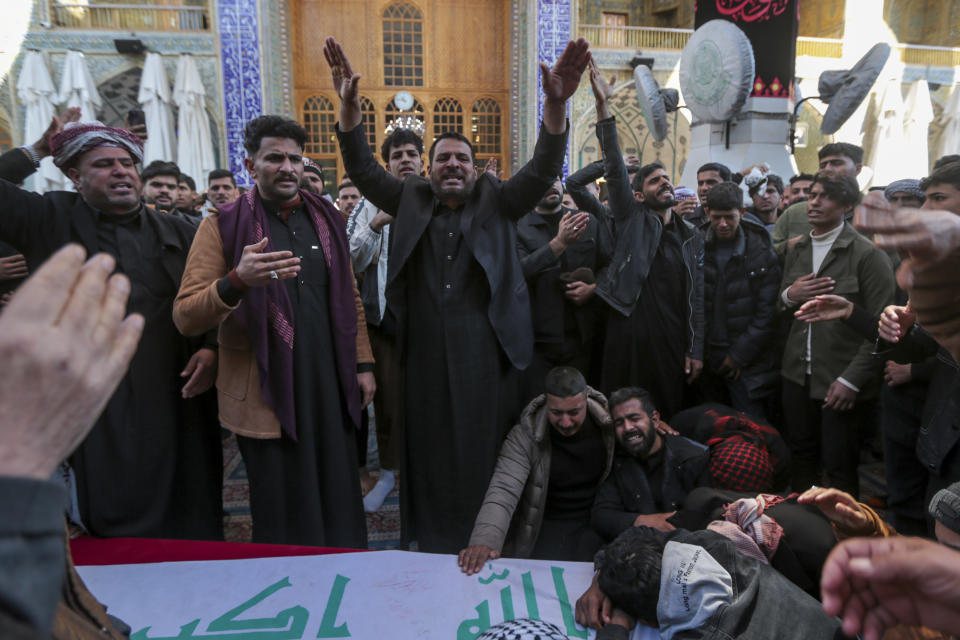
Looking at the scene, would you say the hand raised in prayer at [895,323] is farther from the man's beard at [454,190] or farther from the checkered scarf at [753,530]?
the man's beard at [454,190]

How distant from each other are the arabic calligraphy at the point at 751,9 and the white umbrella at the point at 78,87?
9620 millimetres

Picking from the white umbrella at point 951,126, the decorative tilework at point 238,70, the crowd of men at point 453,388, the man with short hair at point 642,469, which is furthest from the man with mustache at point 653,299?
the white umbrella at point 951,126

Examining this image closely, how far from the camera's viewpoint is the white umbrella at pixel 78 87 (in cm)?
930

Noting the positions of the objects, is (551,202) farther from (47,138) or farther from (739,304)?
(47,138)

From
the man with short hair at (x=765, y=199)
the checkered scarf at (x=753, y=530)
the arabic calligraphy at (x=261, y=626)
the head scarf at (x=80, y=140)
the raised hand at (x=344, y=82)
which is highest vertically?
the raised hand at (x=344, y=82)

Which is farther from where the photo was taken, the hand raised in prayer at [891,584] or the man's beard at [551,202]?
the man's beard at [551,202]

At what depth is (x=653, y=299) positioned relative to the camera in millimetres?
2852

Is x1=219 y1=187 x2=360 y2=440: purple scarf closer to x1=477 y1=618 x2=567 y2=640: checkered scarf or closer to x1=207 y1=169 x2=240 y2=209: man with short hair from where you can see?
x1=477 y1=618 x2=567 y2=640: checkered scarf

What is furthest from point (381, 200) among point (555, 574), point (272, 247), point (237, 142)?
point (237, 142)

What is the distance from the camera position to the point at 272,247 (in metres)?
1.98

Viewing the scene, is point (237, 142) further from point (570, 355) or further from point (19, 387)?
point (19, 387)

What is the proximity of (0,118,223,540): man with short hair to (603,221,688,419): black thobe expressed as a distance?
1849 millimetres

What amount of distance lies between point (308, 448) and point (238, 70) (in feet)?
33.0

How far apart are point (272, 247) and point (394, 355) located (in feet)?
3.76
